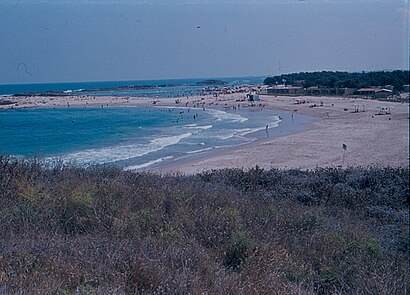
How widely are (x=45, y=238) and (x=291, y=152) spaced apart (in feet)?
73.8

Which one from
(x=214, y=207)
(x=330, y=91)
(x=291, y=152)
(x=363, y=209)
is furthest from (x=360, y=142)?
(x=330, y=91)

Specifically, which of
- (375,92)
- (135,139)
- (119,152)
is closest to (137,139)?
(135,139)

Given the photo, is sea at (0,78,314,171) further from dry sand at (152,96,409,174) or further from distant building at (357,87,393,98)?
distant building at (357,87,393,98)

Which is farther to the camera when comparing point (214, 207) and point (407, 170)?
point (407, 170)

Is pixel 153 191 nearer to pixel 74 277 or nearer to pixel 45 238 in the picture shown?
pixel 45 238

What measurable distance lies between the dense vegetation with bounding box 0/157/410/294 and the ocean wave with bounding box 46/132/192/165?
15455mm

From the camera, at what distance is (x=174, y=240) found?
519 cm

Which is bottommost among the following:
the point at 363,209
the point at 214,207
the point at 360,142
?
the point at 360,142

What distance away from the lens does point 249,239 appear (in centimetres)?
526

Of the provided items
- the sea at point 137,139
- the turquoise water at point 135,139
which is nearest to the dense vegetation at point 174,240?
the sea at point 137,139

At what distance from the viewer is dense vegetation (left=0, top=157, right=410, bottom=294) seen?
158 inches

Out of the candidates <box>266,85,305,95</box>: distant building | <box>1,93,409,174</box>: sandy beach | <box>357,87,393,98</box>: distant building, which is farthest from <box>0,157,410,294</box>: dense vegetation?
<box>266,85,305,95</box>: distant building

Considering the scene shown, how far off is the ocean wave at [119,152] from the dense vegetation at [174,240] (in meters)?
15.5

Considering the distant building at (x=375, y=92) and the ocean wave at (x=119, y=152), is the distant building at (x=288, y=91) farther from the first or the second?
the ocean wave at (x=119, y=152)
